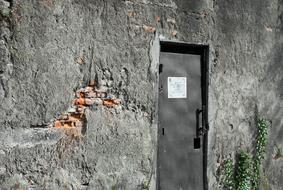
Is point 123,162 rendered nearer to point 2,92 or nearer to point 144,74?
point 144,74

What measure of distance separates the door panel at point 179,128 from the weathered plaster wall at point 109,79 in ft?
0.51

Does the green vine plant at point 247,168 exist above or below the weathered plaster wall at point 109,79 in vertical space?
below

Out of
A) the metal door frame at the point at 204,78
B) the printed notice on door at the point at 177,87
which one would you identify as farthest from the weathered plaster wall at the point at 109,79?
the printed notice on door at the point at 177,87

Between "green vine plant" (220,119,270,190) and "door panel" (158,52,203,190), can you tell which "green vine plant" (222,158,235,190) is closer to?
"green vine plant" (220,119,270,190)

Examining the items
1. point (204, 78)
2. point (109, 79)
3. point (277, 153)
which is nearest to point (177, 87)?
point (204, 78)

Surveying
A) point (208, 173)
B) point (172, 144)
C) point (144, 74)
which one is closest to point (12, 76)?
point (144, 74)

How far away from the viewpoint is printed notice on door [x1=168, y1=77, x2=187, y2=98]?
473 centimetres

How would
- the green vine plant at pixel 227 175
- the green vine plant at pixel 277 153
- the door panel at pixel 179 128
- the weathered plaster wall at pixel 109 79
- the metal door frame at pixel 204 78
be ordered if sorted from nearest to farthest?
the weathered plaster wall at pixel 109 79
the door panel at pixel 179 128
the metal door frame at pixel 204 78
the green vine plant at pixel 227 175
the green vine plant at pixel 277 153

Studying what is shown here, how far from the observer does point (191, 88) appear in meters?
4.89

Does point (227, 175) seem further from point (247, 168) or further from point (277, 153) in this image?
point (277, 153)

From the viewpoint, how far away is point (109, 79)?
4.23 m

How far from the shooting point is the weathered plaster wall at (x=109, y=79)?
372 centimetres

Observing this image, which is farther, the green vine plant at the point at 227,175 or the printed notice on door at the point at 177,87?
the green vine plant at the point at 227,175

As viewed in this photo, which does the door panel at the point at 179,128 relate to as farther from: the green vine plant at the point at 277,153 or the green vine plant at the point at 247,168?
the green vine plant at the point at 277,153
